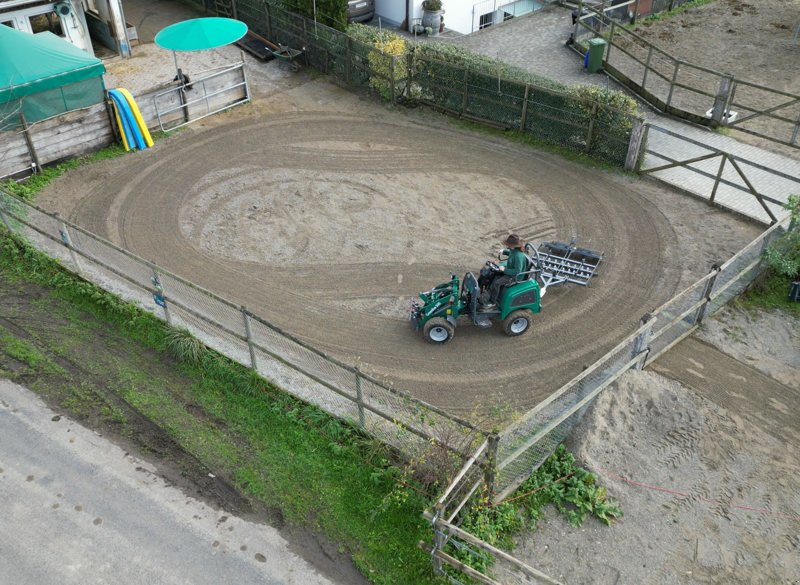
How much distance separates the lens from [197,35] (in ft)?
59.8

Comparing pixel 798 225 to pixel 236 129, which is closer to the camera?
pixel 798 225

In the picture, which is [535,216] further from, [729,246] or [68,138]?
[68,138]

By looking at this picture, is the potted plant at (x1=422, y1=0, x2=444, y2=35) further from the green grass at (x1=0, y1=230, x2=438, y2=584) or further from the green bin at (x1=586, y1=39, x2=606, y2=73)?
the green grass at (x1=0, y1=230, x2=438, y2=584)

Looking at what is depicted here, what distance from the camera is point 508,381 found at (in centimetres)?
1166

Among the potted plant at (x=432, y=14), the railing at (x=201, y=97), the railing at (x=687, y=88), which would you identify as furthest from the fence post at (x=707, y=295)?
the potted plant at (x=432, y=14)

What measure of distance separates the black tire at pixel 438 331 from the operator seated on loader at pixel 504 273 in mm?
647

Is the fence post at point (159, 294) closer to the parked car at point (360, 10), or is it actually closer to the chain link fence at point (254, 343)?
the chain link fence at point (254, 343)

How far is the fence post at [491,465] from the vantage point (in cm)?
884

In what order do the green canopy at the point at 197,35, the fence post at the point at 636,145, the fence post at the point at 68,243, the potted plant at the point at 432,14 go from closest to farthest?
1. the fence post at the point at 68,243
2. the fence post at the point at 636,145
3. the green canopy at the point at 197,35
4. the potted plant at the point at 432,14

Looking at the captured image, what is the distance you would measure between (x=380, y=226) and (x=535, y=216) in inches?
126

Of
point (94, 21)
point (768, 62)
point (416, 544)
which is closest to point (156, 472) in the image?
point (416, 544)

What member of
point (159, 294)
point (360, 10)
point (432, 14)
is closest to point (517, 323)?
point (159, 294)

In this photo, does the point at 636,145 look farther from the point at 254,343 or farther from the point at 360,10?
the point at 360,10

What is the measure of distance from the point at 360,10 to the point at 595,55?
776 centimetres
